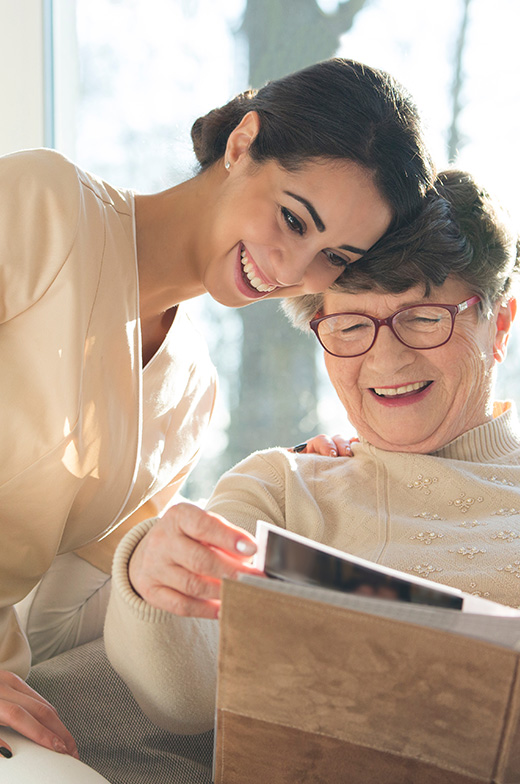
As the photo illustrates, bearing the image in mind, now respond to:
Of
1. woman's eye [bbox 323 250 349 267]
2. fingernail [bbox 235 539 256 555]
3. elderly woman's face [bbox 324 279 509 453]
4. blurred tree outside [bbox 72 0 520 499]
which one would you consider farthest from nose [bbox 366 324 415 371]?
blurred tree outside [bbox 72 0 520 499]

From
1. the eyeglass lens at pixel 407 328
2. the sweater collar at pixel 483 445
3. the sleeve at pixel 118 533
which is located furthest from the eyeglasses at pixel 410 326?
the sleeve at pixel 118 533

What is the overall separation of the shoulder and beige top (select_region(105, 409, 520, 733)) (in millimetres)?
497

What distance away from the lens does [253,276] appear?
5.16ft

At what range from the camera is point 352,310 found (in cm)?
153

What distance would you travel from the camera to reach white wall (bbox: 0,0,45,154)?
2.80m

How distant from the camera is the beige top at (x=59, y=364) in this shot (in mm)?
1380

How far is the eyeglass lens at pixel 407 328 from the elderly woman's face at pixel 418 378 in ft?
0.05

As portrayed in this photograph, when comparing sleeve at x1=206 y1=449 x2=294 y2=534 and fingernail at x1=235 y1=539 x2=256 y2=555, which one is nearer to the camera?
fingernail at x1=235 y1=539 x2=256 y2=555

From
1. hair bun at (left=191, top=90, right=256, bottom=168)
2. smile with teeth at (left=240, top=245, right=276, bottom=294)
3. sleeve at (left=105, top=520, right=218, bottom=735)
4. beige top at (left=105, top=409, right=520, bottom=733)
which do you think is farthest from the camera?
hair bun at (left=191, top=90, right=256, bottom=168)

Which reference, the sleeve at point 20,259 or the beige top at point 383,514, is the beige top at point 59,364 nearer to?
the sleeve at point 20,259

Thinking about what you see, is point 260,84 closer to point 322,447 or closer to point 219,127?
point 219,127

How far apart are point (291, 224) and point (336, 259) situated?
11cm

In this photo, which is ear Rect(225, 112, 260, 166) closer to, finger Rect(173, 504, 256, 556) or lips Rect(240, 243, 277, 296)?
lips Rect(240, 243, 277, 296)

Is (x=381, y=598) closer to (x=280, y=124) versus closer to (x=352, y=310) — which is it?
(x=352, y=310)
